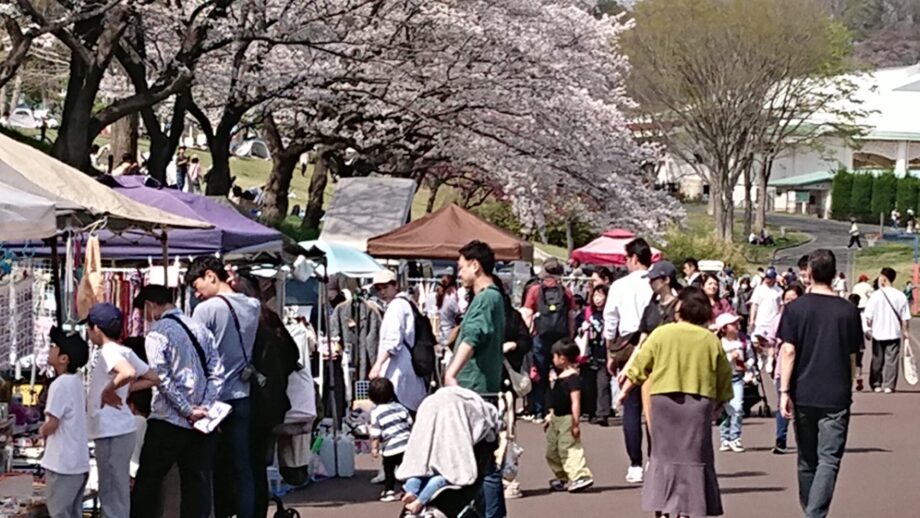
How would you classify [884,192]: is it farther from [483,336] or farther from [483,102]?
[483,336]

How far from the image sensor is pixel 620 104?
35031mm

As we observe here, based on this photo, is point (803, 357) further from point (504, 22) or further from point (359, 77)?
point (504, 22)

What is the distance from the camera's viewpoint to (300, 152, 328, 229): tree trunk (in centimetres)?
2958

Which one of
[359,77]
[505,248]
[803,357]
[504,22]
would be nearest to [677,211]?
[504,22]

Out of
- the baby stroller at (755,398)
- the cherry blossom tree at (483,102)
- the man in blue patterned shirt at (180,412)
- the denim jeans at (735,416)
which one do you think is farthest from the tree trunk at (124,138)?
the man in blue patterned shirt at (180,412)

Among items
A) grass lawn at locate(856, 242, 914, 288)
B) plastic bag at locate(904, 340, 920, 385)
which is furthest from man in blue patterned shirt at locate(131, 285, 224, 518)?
grass lawn at locate(856, 242, 914, 288)

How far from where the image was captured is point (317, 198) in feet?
102

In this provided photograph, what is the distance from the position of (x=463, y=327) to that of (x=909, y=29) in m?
131

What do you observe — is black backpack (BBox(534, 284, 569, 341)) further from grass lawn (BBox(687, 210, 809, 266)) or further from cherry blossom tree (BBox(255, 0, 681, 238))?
grass lawn (BBox(687, 210, 809, 266))

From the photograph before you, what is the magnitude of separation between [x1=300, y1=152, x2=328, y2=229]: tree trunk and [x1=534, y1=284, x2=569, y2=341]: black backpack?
36.4 feet

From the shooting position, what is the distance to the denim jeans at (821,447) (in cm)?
952

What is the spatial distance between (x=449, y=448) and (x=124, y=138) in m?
Answer: 18.4

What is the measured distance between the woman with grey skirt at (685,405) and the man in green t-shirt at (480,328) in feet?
3.02

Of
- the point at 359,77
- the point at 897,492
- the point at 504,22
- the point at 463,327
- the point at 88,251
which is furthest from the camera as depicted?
the point at 504,22
